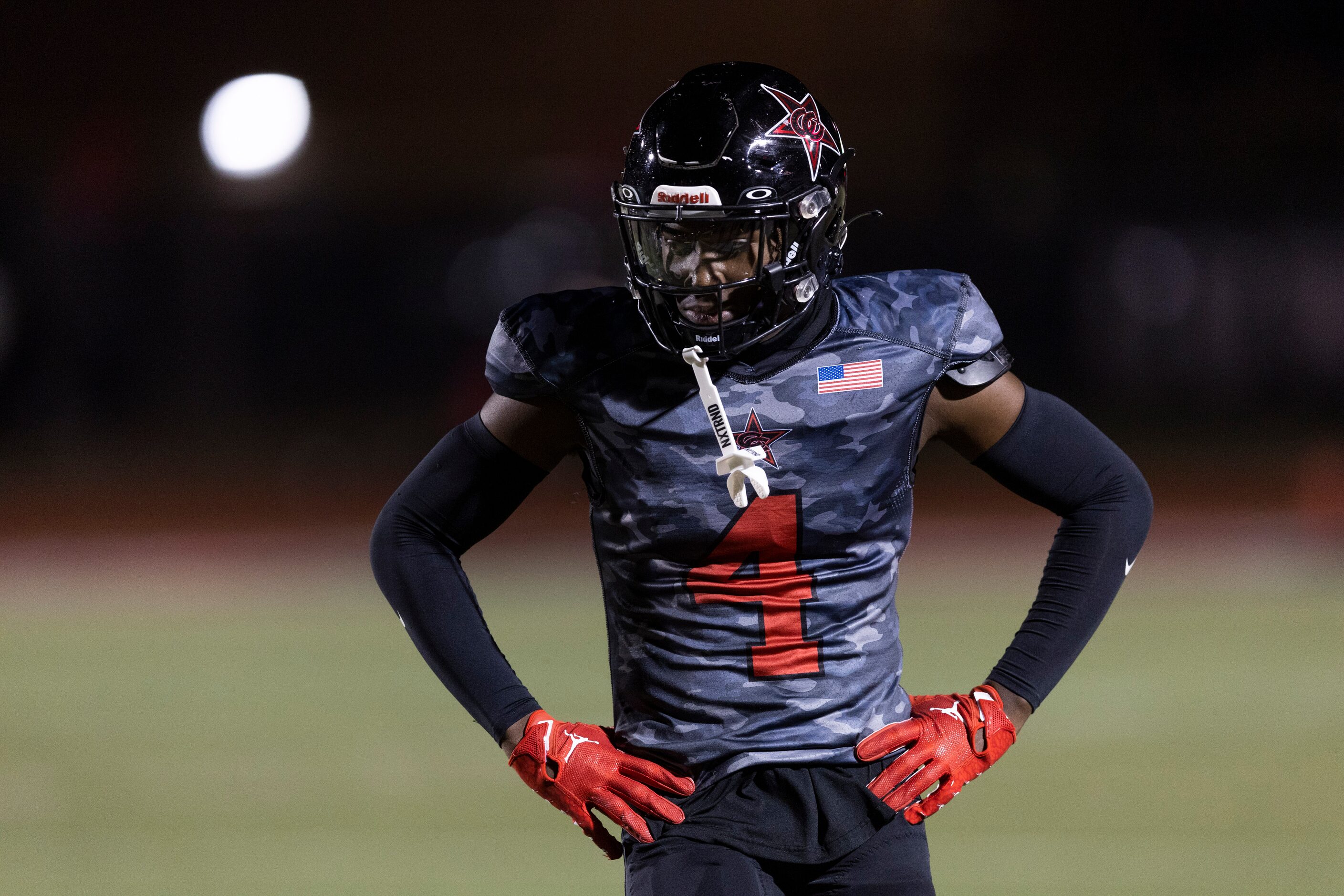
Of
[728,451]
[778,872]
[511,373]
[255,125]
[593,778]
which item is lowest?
[778,872]

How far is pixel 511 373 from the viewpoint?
1.74 m

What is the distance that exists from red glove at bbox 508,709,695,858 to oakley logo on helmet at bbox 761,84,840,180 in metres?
0.75

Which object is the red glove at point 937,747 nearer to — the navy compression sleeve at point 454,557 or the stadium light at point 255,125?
the navy compression sleeve at point 454,557

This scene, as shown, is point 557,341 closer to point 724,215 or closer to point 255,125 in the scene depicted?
point 724,215

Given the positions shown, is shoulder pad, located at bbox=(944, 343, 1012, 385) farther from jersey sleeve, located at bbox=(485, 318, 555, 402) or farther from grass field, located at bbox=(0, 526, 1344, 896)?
grass field, located at bbox=(0, 526, 1344, 896)

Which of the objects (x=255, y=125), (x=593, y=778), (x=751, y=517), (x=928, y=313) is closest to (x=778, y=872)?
(x=593, y=778)

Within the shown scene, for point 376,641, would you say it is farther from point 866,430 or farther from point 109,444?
point 866,430

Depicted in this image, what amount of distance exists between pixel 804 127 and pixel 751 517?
0.49m

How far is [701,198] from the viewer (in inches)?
65.4

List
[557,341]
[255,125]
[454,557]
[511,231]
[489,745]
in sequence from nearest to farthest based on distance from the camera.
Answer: [557,341], [454,557], [489,745], [511,231], [255,125]

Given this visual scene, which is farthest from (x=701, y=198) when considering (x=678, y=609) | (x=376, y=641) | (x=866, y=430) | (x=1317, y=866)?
(x=376, y=641)

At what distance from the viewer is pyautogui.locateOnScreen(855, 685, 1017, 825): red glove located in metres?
1.70

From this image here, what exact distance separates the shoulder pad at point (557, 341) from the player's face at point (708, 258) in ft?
0.30

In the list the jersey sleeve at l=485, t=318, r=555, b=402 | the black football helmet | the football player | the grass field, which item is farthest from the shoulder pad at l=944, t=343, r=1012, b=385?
the grass field
